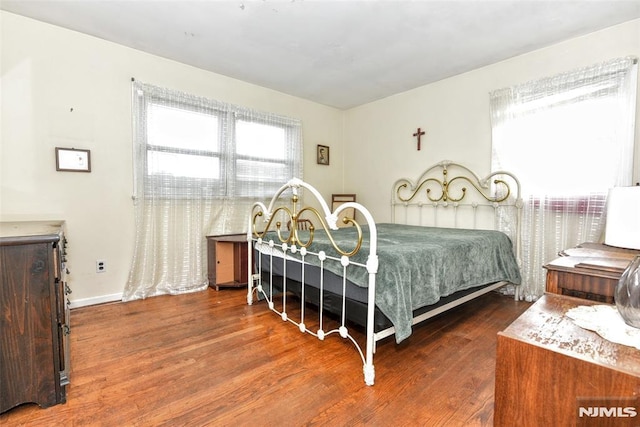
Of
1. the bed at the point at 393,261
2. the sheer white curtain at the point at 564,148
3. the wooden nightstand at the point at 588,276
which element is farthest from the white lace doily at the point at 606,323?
the sheer white curtain at the point at 564,148

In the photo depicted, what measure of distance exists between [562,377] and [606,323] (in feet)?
1.05

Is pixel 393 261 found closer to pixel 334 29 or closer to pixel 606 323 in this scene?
pixel 606 323

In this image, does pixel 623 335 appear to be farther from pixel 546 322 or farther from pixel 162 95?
pixel 162 95

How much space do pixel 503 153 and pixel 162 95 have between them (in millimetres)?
3506

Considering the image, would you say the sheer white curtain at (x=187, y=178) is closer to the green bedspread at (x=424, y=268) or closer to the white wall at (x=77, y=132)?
the white wall at (x=77, y=132)

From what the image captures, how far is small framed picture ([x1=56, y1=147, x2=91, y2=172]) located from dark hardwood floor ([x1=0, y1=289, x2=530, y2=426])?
1261 mm

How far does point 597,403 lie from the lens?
2.43 ft

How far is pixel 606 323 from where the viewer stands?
95 cm

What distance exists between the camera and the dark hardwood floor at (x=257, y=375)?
4.39 ft

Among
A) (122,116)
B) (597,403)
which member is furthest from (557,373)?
(122,116)

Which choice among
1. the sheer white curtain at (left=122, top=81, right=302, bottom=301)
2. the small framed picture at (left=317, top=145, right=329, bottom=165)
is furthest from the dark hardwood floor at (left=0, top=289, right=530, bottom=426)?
the small framed picture at (left=317, top=145, right=329, bottom=165)

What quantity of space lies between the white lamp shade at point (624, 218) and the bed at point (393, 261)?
838 mm

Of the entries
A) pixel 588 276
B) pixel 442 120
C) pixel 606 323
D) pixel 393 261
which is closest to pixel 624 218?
pixel 588 276

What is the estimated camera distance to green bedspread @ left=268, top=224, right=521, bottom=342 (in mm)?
1629
